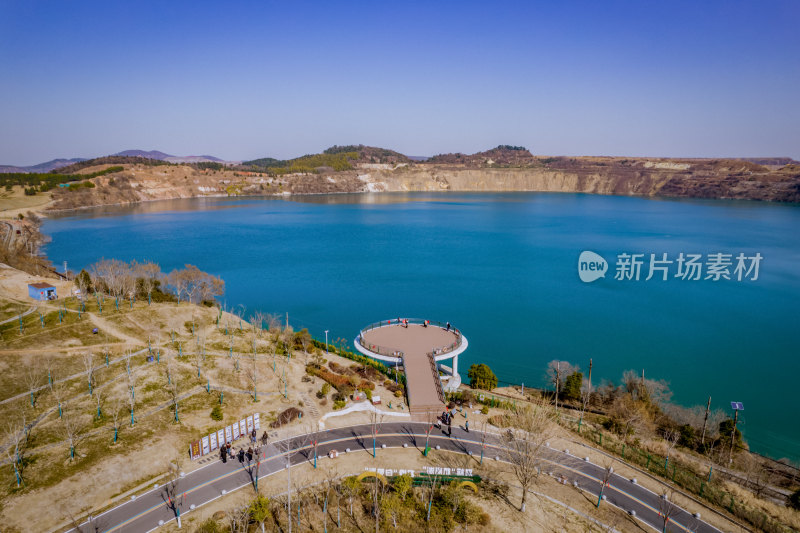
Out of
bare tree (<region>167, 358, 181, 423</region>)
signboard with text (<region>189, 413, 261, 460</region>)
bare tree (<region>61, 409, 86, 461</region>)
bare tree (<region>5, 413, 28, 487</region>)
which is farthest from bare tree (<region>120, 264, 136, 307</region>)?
signboard with text (<region>189, 413, 261, 460</region>)

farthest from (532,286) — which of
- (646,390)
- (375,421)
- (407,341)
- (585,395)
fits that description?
(375,421)

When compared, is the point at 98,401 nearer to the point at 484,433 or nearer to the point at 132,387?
the point at 132,387

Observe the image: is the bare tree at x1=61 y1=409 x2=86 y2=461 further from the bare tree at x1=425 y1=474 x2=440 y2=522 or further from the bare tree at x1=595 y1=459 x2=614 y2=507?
the bare tree at x1=595 y1=459 x2=614 y2=507

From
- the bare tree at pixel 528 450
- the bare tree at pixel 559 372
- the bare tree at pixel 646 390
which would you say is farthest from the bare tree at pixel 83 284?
the bare tree at pixel 646 390

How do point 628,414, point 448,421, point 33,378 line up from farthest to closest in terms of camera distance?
point 628,414 → point 33,378 → point 448,421

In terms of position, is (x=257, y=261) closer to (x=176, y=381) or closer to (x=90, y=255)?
(x=90, y=255)

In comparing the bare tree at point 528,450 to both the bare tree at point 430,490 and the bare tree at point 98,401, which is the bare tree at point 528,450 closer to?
the bare tree at point 430,490
